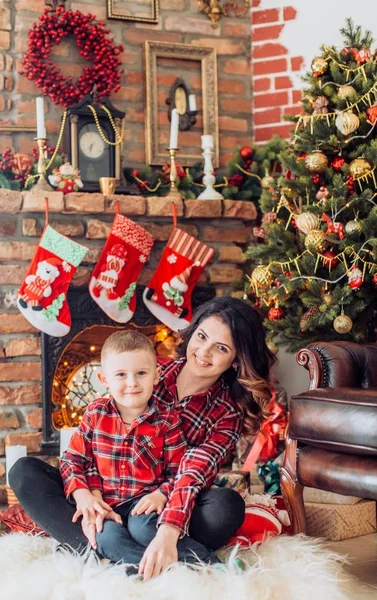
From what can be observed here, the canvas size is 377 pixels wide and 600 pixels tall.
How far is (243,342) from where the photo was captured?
8.19 feet

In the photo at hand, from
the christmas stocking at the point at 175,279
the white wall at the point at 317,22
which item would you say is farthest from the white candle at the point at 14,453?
the white wall at the point at 317,22

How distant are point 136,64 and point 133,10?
247mm

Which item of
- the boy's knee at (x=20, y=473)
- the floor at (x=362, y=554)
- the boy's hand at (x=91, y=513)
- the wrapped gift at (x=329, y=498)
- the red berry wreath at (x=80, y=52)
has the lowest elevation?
the floor at (x=362, y=554)

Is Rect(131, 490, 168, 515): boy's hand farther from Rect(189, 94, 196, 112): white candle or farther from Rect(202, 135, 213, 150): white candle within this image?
Rect(189, 94, 196, 112): white candle

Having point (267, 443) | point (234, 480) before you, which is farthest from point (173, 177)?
point (234, 480)

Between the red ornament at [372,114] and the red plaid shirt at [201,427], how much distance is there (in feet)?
4.34

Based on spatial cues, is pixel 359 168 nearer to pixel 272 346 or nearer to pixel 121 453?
pixel 272 346

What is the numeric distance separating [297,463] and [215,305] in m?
0.57

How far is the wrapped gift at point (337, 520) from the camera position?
122 inches

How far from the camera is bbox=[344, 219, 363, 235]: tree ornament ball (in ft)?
10.7

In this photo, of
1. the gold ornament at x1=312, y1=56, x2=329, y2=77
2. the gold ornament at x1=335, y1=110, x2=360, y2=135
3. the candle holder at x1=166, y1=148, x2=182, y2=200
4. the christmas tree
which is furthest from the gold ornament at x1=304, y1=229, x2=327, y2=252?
the candle holder at x1=166, y1=148, x2=182, y2=200

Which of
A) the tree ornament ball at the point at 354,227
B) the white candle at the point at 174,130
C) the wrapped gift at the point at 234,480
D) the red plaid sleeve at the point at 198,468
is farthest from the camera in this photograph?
the white candle at the point at 174,130

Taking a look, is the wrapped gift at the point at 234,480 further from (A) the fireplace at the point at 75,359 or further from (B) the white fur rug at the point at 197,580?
(A) the fireplace at the point at 75,359

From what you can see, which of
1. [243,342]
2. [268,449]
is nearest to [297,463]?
[243,342]
